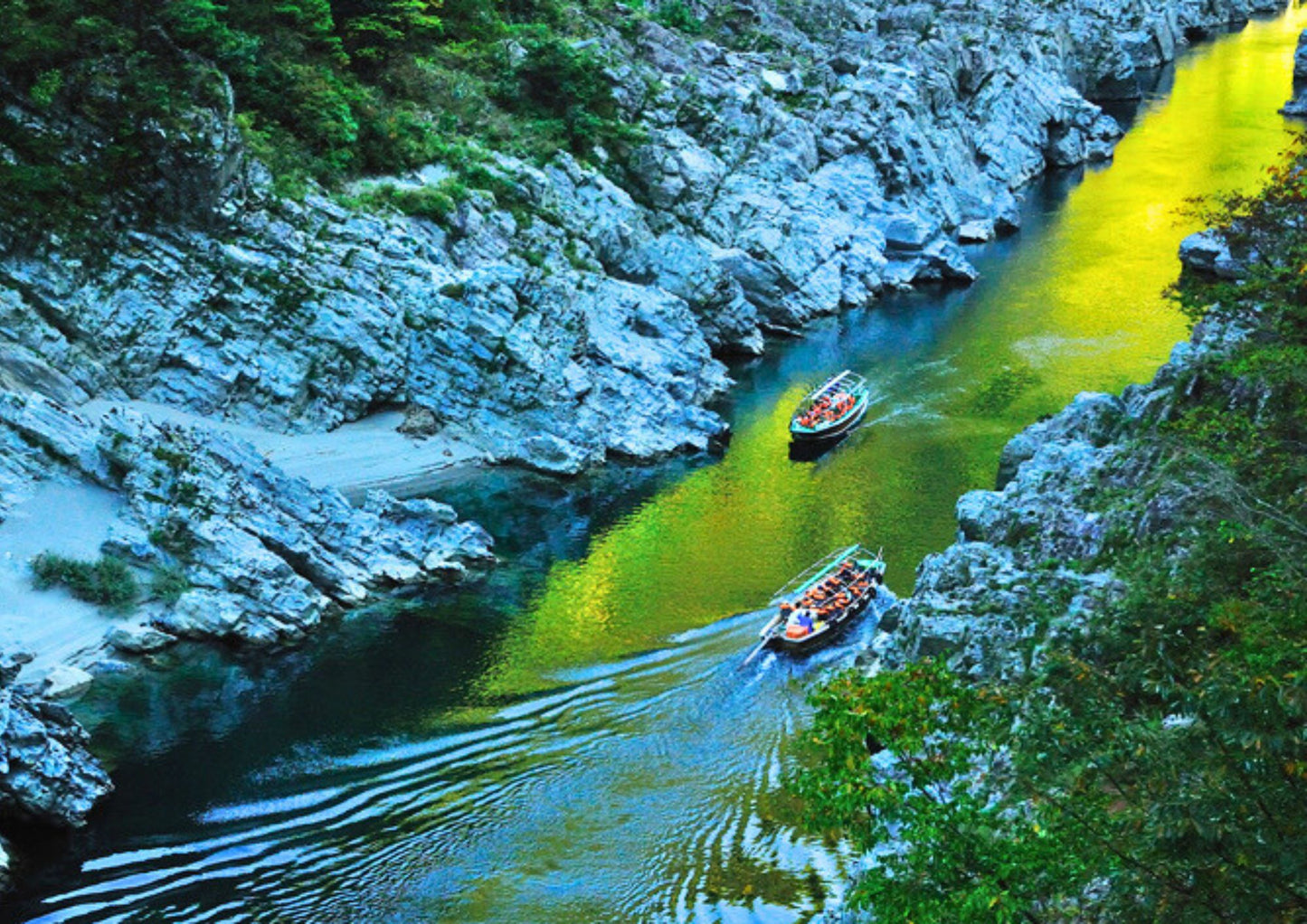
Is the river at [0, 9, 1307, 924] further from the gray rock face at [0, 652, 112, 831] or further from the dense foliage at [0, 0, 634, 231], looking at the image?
the dense foliage at [0, 0, 634, 231]

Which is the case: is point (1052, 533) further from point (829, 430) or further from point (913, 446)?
point (829, 430)

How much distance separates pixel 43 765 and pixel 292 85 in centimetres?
3970

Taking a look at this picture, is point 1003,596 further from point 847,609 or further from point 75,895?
point 75,895

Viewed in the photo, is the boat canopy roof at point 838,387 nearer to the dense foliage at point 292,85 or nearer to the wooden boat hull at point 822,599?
the wooden boat hull at point 822,599

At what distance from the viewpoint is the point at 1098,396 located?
42281mm

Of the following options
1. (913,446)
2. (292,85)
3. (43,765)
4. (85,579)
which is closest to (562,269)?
(292,85)

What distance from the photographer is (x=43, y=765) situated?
3391 centimetres

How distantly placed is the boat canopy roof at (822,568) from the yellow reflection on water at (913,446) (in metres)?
0.66

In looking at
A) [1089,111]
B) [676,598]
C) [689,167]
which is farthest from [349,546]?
[1089,111]

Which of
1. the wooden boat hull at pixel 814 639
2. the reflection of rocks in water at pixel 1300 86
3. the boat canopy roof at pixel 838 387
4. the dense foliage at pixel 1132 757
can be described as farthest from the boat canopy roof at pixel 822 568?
the reflection of rocks in water at pixel 1300 86

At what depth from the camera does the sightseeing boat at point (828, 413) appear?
60.4 meters

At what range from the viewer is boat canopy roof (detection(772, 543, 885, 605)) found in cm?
4541

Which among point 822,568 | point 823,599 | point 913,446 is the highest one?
point 823,599

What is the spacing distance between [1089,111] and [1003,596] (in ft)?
306
